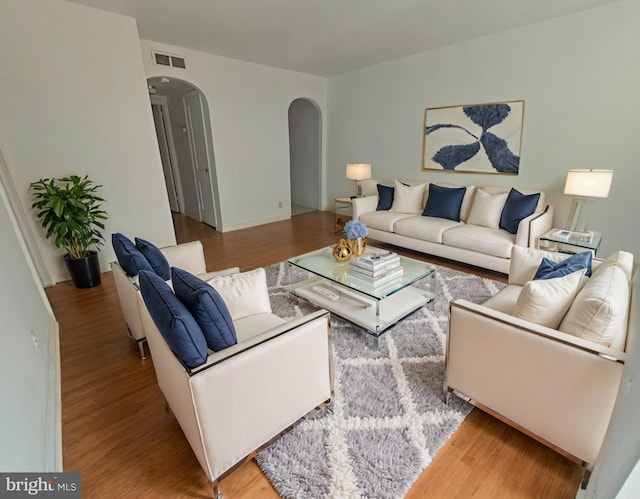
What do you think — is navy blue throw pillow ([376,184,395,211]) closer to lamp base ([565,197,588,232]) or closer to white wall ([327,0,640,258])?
white wall ([327,0,640,258])

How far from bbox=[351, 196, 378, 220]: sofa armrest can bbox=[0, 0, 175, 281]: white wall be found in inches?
101

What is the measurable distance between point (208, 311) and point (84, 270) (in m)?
2.80

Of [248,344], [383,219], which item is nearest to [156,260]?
[248,344]

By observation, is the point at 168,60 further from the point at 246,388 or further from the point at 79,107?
the point at 246,388

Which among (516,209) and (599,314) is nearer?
(599,314)

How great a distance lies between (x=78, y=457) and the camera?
1.44m

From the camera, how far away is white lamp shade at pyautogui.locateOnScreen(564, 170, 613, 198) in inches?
107

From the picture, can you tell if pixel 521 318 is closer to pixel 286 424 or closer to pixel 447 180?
pixel 286 424

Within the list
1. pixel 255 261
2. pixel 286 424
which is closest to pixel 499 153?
pixel 255 261

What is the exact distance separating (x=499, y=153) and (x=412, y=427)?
3.59 metres

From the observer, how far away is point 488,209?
3.56 m

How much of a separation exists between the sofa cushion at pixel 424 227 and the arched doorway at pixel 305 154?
286 centimetres


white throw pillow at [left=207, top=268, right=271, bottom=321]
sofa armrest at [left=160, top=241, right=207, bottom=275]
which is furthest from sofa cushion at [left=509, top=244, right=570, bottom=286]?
sofa armrest at [left=160, top=241, right=207, bottom=275]

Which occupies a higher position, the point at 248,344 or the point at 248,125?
the point at 248,125
